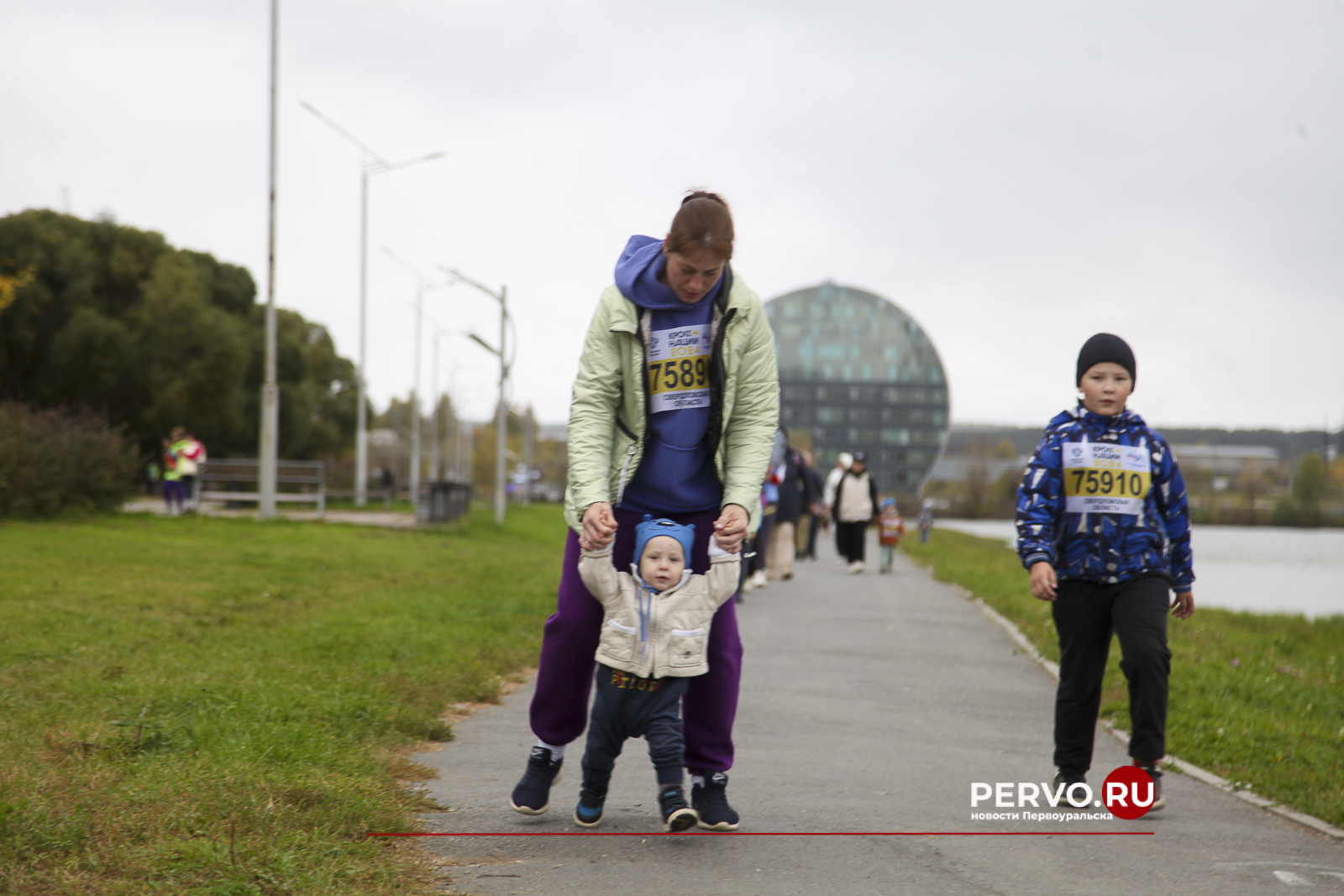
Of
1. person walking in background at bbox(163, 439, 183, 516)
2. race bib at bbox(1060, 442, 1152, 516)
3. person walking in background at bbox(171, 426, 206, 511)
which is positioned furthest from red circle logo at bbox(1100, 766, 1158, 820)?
person walking in background at bbox(163, 439, 183, 516)

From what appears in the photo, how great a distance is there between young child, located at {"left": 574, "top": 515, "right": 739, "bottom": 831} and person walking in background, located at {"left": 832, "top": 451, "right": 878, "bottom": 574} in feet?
44.2

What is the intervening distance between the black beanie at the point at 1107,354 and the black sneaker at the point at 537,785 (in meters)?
2.47

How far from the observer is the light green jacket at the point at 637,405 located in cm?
383

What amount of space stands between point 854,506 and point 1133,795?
43.0ft

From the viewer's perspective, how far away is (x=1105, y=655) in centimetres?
474

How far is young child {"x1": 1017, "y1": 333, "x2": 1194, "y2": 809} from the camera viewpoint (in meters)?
4.53

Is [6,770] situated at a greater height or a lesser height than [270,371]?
lesser

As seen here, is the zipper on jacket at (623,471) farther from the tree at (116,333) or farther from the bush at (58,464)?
the tree at (116,333)

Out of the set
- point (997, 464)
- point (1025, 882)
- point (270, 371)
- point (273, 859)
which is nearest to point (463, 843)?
point (273, 859)

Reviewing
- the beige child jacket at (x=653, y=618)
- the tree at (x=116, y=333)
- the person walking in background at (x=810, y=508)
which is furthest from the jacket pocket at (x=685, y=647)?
the tree at (x=116, y=333)

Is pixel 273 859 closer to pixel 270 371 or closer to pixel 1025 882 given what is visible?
pixel 1025 882

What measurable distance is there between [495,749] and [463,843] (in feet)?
5.33

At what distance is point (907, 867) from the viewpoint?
3.65 m

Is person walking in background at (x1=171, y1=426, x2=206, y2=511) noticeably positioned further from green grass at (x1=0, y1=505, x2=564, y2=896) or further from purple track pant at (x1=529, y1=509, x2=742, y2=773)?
purple track pant at (x1=529, y1=509, x2=742, y2=773)
